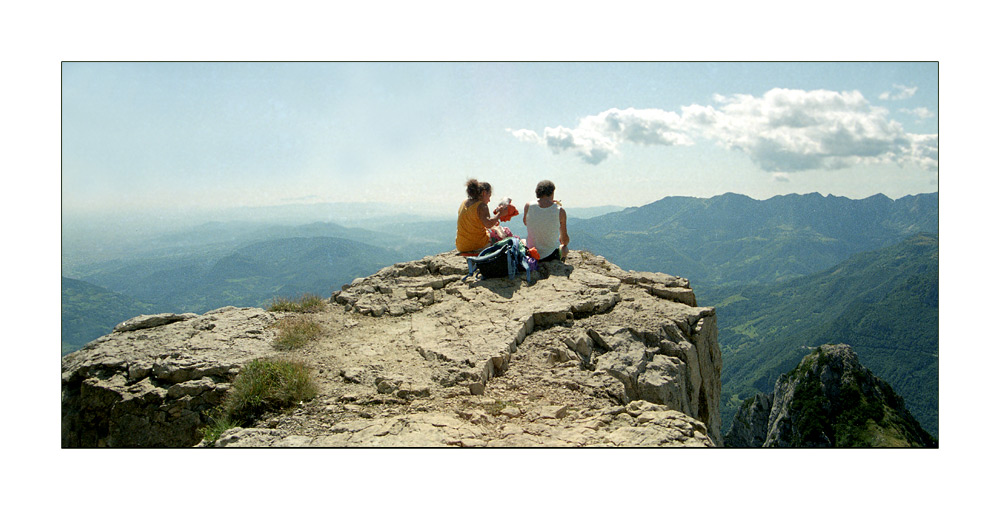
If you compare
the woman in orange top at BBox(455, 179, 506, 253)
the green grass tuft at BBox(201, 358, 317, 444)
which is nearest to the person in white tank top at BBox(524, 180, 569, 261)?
the woman in orange top at BBox(455, 179, 506, 253)

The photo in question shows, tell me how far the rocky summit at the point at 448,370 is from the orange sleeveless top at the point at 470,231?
1.43m

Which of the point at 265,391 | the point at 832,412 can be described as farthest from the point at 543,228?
the point at 832,412

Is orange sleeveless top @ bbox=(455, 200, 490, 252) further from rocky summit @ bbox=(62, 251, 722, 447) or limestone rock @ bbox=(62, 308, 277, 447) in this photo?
Result: limestone rock @ bbox=(62, 308, 277, 447)

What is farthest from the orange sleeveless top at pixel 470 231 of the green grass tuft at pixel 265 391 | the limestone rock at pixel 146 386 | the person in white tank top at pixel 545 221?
the green grass tuft at pixel 265 391

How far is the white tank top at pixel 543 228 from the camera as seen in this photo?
1141 centimetres

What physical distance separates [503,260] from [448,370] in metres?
4.35

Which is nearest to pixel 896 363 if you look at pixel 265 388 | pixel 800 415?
pixel 800 415

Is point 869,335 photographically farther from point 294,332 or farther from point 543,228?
point 294,332

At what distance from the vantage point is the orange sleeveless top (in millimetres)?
12055

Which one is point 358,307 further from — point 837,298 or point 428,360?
point 837,298

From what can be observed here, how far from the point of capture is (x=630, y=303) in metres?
10.0

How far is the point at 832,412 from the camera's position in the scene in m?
60.6

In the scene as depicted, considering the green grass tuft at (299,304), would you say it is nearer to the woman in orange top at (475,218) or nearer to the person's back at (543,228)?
the woman in orange top at (475,218)
